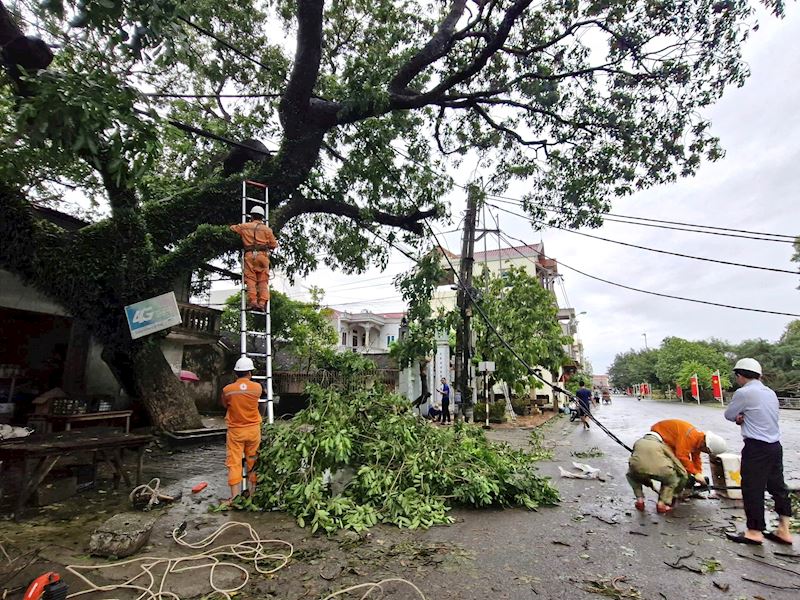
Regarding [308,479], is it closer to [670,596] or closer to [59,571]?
[59,571]

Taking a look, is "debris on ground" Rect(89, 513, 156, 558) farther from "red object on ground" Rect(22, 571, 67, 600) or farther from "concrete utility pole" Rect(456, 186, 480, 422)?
"concrete utility pole" Rect(456, 186, 480, 422)

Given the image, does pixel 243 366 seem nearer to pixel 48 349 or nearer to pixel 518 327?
pixel 48 349

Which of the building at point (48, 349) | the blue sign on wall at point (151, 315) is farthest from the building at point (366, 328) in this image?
the blue sign on wall at point (151, 315)

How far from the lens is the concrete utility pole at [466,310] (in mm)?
13698

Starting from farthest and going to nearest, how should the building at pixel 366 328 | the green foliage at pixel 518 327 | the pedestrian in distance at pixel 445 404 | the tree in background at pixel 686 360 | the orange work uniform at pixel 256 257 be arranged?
1. the tree in background at pixel 686 360
2. the building at pixel 366 328
3. the green foliage at pixel 518 327
4. the pedestrian in distance at pixel 445 404
5. the orange work uniform at pixel 256 257

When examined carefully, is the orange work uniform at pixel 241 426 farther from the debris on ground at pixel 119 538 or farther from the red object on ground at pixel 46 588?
the red object on ground at pixel 46 588

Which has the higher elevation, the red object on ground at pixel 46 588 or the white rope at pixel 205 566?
the red object on ground at pixel 46 588

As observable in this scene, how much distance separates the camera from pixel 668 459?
522cm

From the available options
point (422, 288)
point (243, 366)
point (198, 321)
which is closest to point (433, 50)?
point (422, 288)

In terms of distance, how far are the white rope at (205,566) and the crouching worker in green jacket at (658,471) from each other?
3.42 metres

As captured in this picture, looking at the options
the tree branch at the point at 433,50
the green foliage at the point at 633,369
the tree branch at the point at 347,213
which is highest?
the tree branch at the point at 433,50

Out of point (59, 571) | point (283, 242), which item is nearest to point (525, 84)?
point (283, 242)

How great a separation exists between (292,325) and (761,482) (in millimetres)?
16935

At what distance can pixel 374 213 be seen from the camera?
11773 mm
